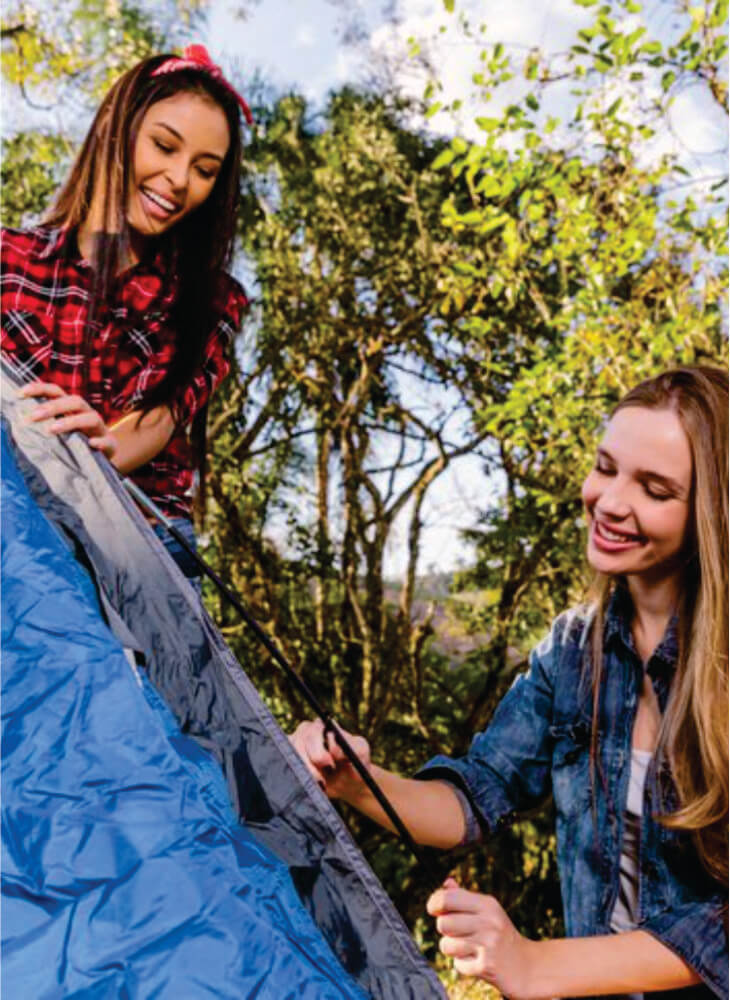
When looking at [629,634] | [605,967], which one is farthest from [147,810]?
[629,634]

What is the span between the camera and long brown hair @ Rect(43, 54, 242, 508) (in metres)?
1.49

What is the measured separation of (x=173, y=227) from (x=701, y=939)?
4.05 feet

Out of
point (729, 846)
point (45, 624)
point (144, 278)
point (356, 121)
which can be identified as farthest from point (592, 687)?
point (356, 121)

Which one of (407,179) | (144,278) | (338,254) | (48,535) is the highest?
(407,179)

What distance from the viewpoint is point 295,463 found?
5543 millimetres

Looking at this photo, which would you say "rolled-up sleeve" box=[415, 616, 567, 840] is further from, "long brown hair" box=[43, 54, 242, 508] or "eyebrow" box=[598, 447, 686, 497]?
"long brown hair" box=[43, 54, 242, 508]

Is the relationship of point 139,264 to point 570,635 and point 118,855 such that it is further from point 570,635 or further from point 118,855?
point 118,855

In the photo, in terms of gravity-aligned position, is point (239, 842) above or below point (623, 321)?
below

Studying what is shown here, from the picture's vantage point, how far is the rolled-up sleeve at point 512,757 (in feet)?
3.67

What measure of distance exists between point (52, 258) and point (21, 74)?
3.80 metres

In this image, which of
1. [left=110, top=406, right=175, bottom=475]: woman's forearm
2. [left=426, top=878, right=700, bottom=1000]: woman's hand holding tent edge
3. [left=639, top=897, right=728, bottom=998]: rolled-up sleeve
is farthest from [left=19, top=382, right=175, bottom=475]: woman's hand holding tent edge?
[left=639, top=897, right=728, bottom=998]: rolled-up sleeve

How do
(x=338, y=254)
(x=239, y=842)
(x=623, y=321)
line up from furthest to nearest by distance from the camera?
(x=338, y=254) < (x=623, y=321) < (x=239, y=842)

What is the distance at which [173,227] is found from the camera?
1.61 metres

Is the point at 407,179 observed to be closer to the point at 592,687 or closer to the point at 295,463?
the point at 295,463
